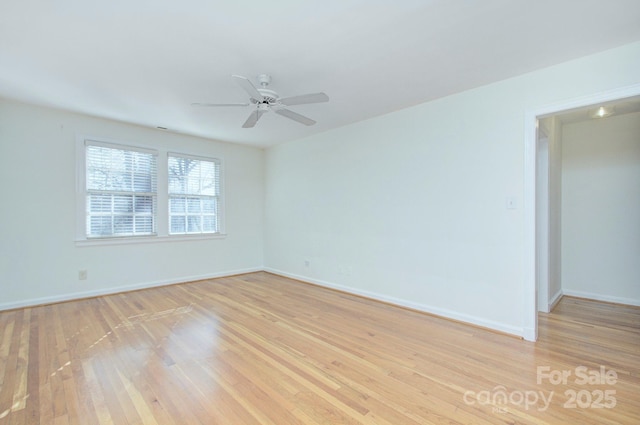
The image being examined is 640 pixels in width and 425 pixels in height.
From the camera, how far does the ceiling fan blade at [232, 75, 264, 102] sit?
2.20 metres

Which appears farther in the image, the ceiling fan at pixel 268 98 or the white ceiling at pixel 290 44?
the ceiling fan at pixel 268 98

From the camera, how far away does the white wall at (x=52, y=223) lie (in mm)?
3531

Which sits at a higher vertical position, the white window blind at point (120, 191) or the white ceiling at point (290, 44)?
the white ceiling at point (290, 44)

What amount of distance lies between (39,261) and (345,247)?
3986 mm

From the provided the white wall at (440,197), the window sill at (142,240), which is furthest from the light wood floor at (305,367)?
the window sill at (142,240)

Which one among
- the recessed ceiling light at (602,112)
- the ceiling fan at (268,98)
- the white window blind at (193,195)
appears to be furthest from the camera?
the white window blind at (193,195)

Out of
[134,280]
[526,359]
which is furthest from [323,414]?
[134,280]

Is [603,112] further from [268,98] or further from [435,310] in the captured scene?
[268,98]

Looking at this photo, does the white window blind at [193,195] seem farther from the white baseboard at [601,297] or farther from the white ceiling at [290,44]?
the white baseboard at [601,297]

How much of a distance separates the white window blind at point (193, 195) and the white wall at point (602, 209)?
552 cm

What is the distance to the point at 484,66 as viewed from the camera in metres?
2.63

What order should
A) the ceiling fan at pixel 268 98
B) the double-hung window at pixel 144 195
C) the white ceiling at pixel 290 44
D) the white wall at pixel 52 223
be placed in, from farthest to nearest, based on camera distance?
the double-hung window at pixel 144 195 < the white wall at pixel 52 223 < the ceiling fan at pixel 268 98 < the white ceiling at pixel 290 44

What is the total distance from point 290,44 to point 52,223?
385 centimetres

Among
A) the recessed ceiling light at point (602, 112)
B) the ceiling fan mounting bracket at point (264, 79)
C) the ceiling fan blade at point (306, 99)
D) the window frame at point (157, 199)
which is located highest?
the ceiling fan mounting bracket at point (264, 79)
